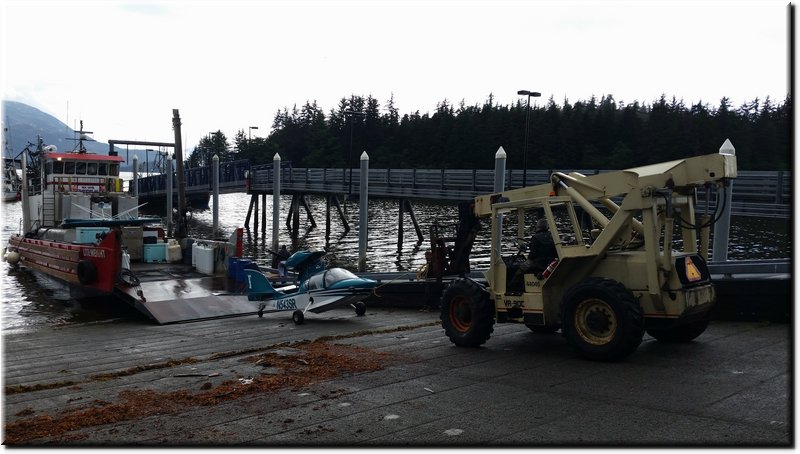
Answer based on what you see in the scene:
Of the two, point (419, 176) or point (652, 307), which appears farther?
point (419, 176)

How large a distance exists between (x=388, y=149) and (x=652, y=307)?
8528cm

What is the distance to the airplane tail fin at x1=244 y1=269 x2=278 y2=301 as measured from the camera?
1697cm

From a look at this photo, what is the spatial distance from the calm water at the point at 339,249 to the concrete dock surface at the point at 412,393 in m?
2.51

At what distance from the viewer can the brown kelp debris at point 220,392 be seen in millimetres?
7160

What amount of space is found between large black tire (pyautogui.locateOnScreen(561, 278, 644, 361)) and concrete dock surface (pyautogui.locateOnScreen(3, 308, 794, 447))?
0.86 ft

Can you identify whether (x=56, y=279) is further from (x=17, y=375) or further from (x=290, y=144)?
(x=290, y=144)

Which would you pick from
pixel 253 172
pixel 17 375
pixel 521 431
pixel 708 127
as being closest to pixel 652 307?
pixel 521 431

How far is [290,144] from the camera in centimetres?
11562

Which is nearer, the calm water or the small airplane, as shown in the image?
the small airplane

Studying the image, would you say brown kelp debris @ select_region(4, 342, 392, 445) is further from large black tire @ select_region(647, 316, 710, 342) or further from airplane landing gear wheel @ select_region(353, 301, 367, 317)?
large black tire @ select_region(647, 316, 710, 342)

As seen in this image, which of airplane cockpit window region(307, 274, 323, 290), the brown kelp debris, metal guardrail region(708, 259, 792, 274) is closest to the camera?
the brown kelp debris

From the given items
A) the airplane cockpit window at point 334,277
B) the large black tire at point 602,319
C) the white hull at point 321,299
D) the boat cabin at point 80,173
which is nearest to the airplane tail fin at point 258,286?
the white hull at point 321,299

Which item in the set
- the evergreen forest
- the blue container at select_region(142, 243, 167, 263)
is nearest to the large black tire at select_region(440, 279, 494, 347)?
the blue container at select_region(142, 243, 167, 263)

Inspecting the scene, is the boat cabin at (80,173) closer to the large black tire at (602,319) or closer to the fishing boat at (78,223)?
the fishing boat at (78,223)
